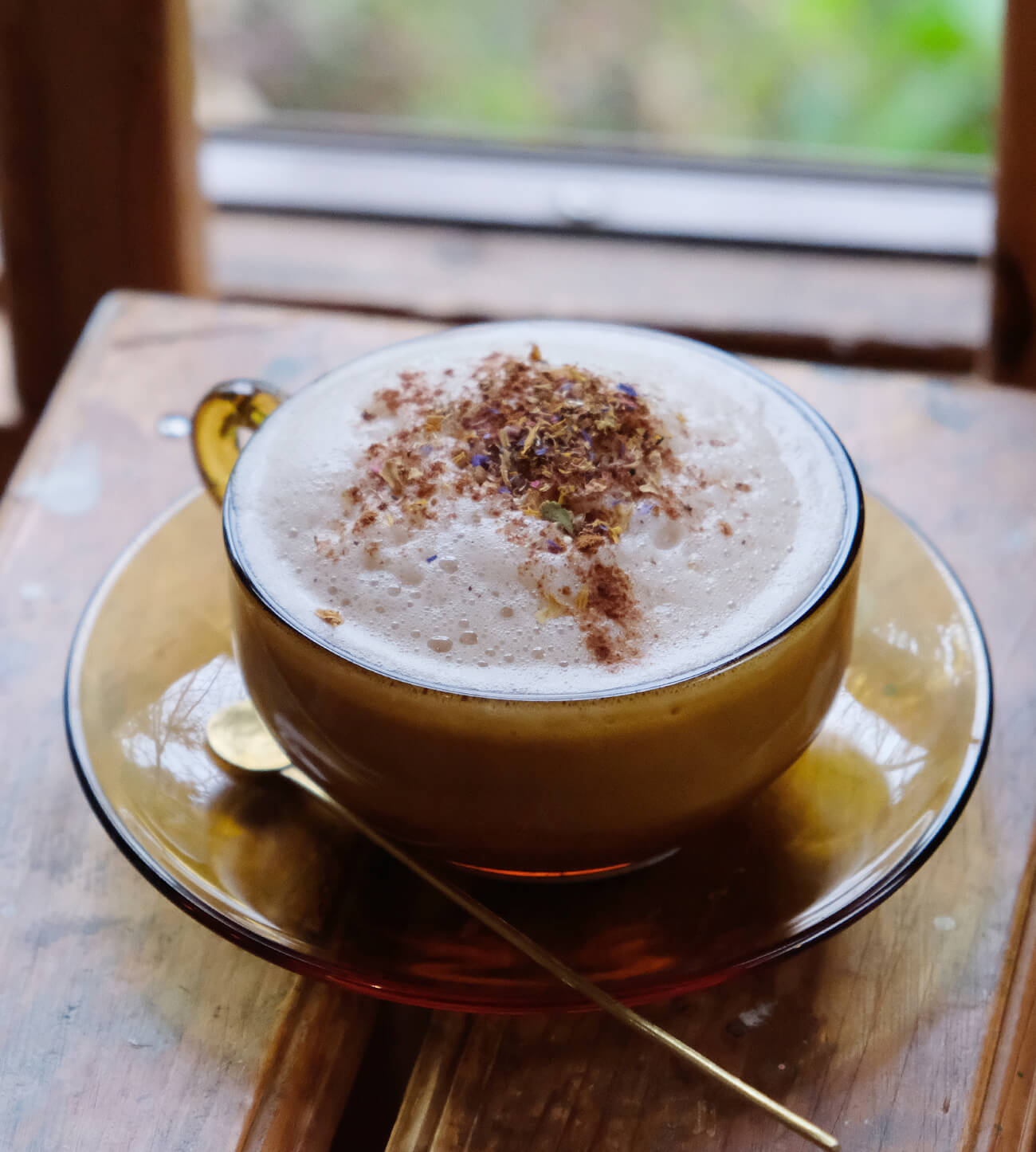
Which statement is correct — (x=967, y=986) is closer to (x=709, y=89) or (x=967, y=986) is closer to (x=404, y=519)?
(x=404, y=519)

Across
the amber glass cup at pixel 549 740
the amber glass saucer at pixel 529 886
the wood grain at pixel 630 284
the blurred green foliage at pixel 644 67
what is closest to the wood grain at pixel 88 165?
the wood grain at pixel 630 284

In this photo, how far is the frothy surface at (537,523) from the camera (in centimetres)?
53

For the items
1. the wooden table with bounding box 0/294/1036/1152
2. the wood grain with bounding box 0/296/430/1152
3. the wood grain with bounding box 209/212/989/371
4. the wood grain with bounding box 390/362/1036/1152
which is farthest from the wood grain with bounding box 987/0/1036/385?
the wood grain with bounding box 0/296/430/1152

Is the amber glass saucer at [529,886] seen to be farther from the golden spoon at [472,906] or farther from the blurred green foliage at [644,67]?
the blurred green foliage at [644,67]

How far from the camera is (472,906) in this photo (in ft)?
1.86

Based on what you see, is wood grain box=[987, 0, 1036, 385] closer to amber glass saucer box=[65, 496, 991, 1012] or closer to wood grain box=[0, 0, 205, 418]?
amber glass saucer box=[65, 496, 991, 1012]

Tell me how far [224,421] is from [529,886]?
0.33 metres

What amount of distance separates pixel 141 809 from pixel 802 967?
1.04 ft

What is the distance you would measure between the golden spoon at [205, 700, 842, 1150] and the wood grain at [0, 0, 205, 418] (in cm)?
78

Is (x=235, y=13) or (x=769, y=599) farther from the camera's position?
(x=235, y=13)

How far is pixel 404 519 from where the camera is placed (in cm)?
58

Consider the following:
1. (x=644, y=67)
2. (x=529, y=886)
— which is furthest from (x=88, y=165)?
(x=529, y=886)

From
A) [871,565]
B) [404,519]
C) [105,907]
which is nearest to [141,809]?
[105,907]

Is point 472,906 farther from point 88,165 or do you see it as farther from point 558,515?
point 88,165
